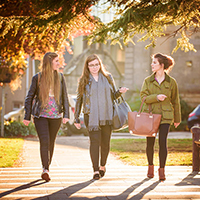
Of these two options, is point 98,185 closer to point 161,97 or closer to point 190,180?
point 190,180

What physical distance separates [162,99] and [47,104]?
165cm

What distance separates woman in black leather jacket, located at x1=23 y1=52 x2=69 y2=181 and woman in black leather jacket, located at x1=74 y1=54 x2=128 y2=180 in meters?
0.32

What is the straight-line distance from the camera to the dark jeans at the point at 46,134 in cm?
607

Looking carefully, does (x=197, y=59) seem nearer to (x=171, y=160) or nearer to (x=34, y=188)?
(x=171, y=160)

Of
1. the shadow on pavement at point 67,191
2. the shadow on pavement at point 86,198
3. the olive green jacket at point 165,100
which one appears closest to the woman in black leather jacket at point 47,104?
the shadow on pavement at point 67,191

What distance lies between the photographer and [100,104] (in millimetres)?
6363

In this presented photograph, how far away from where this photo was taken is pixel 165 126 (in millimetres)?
6148

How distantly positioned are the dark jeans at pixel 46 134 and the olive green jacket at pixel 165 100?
1.37 meters

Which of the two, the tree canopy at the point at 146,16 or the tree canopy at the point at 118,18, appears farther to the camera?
the tree canopy at the point at 118,18

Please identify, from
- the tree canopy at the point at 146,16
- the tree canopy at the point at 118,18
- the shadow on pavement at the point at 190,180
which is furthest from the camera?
the tree canopy at the point at 118,18

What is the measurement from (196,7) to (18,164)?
4272 millimetres

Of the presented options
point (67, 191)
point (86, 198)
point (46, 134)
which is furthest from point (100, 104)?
point (86, 198)

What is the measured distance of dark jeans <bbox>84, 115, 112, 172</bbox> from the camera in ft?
20.5

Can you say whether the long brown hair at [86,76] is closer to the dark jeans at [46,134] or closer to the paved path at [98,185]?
the dark jeans at [46,134]
